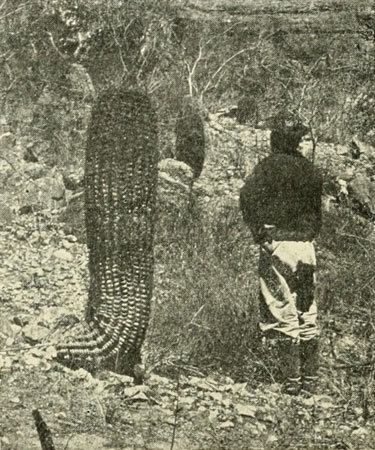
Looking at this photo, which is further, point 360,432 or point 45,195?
point 45,195

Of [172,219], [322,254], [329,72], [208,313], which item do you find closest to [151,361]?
[208,313]

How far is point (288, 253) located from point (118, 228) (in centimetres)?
95

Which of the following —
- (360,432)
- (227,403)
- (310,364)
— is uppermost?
(310,364)

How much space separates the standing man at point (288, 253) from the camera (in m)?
5.04

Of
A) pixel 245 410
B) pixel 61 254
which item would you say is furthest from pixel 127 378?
pixel 61 254

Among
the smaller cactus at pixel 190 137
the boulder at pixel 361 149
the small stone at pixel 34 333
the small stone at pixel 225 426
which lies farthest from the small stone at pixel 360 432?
the small stone at pixel 34 333

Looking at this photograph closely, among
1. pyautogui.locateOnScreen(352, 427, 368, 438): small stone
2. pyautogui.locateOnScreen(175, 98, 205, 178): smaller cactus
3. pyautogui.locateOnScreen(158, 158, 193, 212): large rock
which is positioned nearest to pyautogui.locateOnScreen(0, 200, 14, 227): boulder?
pyautogui.locateOnScreen(158, 158, 193, 212): large rock

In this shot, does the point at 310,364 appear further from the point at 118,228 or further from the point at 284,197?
the point at 118,228

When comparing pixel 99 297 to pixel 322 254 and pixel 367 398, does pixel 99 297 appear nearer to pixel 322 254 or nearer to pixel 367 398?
pixel 322 254

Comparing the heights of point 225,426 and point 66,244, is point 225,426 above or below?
below

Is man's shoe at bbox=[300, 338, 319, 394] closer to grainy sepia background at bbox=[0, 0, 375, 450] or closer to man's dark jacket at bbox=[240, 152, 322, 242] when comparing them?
grainy sepia background at bbox=[0, 0, 375, 450]

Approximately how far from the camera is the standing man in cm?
504

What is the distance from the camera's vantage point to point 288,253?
16.5 ft

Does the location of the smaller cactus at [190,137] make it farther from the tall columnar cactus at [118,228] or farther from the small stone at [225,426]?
the small stone at [225,426]
